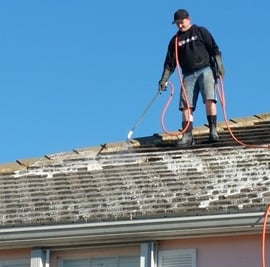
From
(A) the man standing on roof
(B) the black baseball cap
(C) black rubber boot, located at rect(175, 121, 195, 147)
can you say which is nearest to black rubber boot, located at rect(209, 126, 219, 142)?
(A) the man standing on roof

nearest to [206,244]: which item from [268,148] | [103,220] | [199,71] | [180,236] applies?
[180,236]

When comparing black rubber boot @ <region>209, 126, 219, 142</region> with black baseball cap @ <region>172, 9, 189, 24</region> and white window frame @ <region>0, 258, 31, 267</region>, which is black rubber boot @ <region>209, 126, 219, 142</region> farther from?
Answer: white window frame @ <region>0, 258, 31, 267</region>

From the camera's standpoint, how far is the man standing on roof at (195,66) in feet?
49.9

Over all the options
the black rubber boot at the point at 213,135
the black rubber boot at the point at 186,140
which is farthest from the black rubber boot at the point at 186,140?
the black rubber boot at the point at 213,135

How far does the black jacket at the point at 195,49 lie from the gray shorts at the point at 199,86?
86 mm

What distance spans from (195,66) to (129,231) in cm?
374

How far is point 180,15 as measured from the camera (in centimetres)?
1532

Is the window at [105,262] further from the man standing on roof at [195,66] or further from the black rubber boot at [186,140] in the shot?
the man standing on roof at [195,66]

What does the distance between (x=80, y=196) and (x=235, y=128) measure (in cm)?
327

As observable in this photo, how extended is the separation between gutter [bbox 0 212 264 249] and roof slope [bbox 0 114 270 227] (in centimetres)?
9

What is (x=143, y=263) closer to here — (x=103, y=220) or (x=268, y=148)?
(x=103, y=220)

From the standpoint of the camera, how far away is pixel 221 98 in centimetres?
1559

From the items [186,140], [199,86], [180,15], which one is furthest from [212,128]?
[180,15]

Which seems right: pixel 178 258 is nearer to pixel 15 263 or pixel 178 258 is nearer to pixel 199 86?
pixel 15 263
